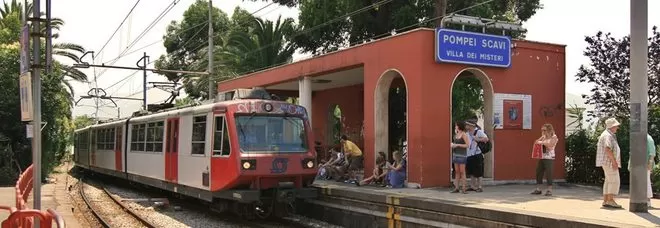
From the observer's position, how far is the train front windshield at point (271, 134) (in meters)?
11.9

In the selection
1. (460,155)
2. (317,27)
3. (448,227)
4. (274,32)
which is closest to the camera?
(448,227)

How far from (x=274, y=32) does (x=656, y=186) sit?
24.0 meters

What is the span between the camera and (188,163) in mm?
13688

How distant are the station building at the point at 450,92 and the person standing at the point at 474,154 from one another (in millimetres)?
1143

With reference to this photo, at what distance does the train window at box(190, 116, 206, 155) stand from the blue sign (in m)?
5.01

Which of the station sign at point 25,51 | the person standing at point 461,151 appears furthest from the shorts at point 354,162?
the station sign at point 25,51

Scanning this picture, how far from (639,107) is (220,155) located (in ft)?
23.7

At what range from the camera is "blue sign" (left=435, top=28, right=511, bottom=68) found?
13.2 meters

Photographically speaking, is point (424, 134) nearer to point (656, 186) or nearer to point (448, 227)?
point (448, 227)

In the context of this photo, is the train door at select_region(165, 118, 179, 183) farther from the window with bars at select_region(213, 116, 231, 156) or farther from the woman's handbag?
the woman's handbag

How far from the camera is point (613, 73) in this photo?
55.0 ft

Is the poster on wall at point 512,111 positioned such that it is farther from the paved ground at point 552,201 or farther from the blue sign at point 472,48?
the paved ground at point 552,201

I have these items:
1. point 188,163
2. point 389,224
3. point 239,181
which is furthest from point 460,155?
point 188,163

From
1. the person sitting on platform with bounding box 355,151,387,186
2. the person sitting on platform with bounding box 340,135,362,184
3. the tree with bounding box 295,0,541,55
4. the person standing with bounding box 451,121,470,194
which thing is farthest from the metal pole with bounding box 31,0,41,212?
the tree with bounding box 295,0,541,55
